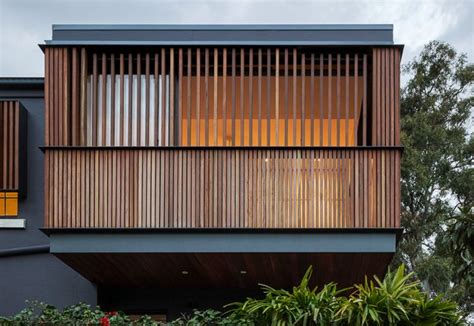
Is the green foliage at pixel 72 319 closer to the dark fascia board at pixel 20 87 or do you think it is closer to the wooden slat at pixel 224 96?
the wooden slat at pixel 224 96

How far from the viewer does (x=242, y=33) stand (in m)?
10.2

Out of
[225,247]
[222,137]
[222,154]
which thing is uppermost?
[222,137]

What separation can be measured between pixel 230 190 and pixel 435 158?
1449cm

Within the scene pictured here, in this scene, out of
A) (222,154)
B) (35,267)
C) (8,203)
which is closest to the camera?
(222,154)

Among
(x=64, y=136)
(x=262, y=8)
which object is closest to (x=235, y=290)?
(x=64, y=136)

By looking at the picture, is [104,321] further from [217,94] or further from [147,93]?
[217,94]

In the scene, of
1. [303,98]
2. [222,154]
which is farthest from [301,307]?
[303,98]

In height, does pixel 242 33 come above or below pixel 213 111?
above

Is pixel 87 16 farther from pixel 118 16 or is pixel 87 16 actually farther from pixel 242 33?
pixel 242 33

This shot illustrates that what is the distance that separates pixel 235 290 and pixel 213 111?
3.86 meters

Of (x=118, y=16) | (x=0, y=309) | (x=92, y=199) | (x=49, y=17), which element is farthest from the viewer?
(x=118, y=16)

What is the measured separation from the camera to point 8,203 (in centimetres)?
1233

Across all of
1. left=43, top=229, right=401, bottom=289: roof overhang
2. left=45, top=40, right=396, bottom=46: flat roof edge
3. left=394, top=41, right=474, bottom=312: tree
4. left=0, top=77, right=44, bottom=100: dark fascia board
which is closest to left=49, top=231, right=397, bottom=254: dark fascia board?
left=43, top=229, right=401, bottom=289: roof overhang

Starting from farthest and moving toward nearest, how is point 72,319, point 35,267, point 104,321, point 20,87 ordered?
point 20,87 → point 35,267 → point 72,319 → point 104,321
